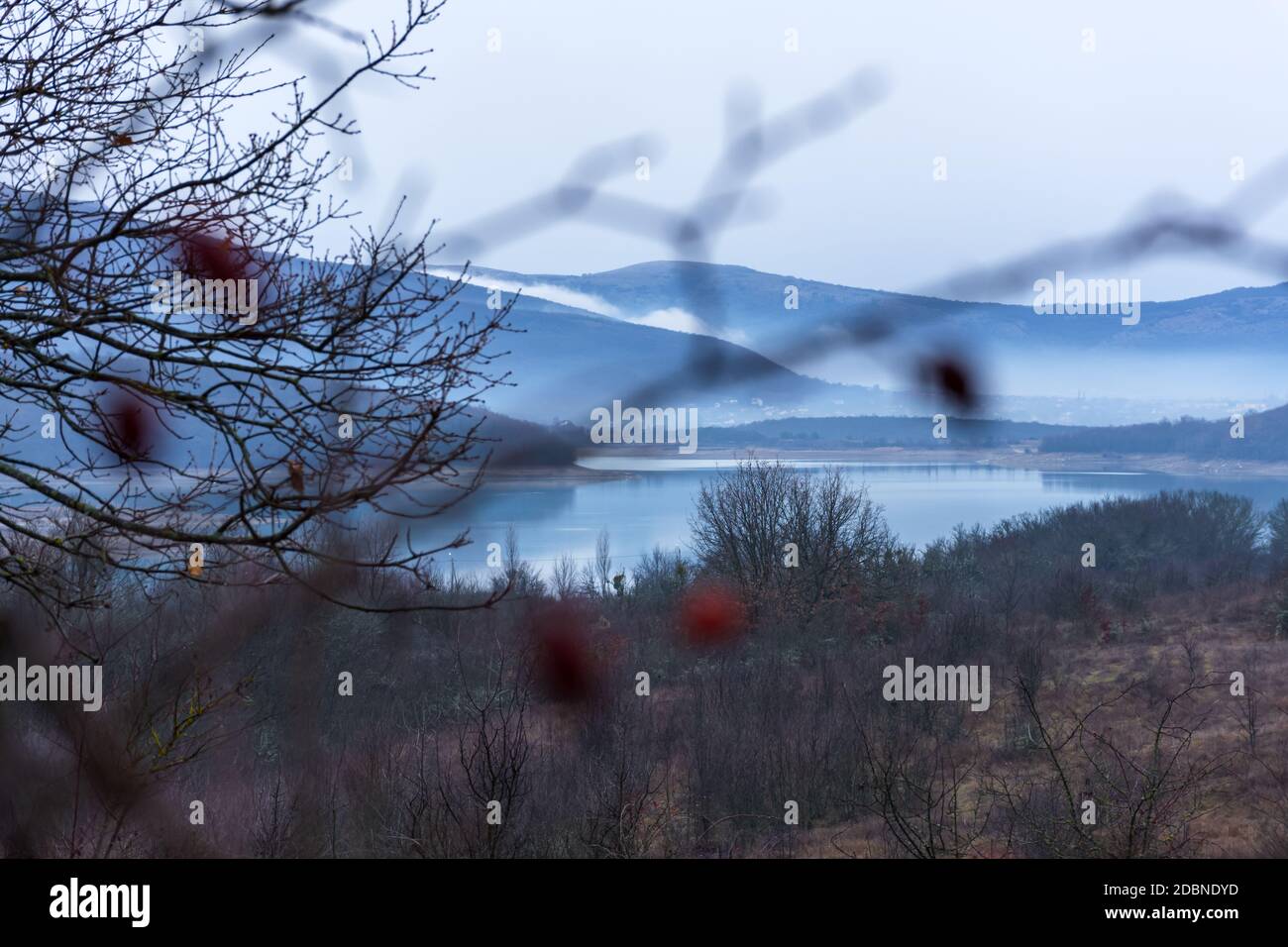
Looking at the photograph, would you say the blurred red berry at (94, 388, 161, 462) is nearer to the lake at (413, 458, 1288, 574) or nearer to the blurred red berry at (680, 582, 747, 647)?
the lake at (413, 458, 1288, 574)

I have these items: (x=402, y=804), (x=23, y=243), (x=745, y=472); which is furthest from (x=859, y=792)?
(x=745, y=472)

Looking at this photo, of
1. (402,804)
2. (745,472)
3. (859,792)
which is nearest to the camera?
(402,804)

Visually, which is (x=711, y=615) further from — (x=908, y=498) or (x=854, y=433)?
(x=908, y=498)

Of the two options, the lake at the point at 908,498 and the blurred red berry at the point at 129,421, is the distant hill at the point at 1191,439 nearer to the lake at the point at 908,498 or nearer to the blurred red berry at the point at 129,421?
the lake at the point at 908,498

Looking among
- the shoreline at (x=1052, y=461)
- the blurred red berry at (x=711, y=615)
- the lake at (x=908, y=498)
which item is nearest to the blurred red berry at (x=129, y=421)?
the lake at (x=908, y=498)

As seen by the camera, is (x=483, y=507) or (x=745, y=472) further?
(x=745, y=472)

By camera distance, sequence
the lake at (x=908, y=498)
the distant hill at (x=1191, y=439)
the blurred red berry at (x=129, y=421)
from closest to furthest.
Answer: the blurred red berry at (x=129, y=421) < the distant hill at (x=1191, y=439) < the lake at (x=908, y=498)

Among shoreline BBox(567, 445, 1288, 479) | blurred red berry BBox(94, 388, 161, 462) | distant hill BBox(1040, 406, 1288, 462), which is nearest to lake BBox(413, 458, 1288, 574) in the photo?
shoreline BBox(567, 445, 1288, 479)

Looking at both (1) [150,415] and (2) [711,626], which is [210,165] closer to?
(1) [150,415]
